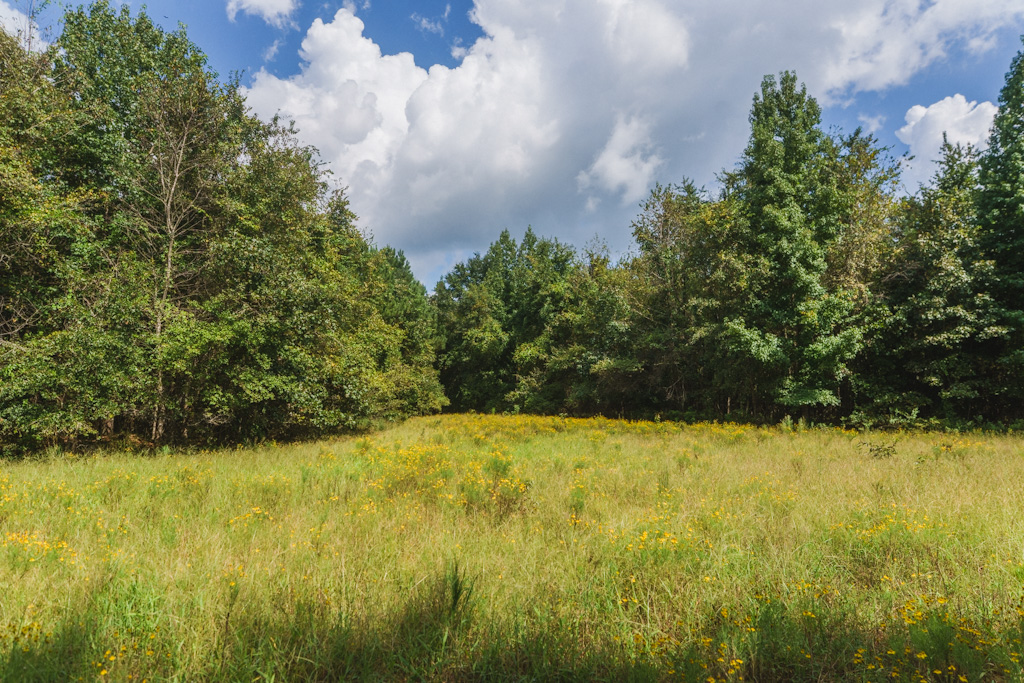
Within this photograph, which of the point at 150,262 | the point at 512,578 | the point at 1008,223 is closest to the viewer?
the point at 512,578

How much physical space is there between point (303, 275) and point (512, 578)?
592 inches

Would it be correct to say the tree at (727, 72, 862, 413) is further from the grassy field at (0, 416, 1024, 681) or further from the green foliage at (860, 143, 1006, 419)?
the grassy field at (0, 416, 1024, 681)

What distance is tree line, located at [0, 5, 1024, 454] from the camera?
11445 mm

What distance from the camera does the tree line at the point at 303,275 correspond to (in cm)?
1145

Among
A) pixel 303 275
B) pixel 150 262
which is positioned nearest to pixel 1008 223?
pixel 303 275

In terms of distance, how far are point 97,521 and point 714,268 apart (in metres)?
22.5

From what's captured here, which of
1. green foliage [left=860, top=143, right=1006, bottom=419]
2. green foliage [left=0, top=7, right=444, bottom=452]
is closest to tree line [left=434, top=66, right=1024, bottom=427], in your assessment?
green foliage [left=860, top=143, right=1006, bottom=419]

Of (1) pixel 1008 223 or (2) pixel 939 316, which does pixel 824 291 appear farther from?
(1) pixel 1008 223

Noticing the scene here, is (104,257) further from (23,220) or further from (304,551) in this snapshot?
(304,551)

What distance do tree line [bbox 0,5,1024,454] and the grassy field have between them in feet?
19.3

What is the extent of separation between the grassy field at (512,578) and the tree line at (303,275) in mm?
5883

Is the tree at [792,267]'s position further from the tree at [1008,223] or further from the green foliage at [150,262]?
the green foliage at [150,262]

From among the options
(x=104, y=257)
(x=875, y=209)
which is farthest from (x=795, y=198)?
(x=104, y=257)

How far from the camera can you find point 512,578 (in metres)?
3.83
